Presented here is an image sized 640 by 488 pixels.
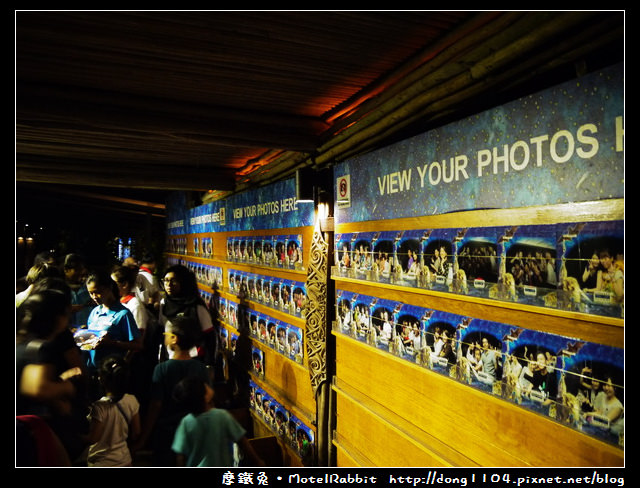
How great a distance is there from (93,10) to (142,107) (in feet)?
4.23

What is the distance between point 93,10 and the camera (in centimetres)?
206

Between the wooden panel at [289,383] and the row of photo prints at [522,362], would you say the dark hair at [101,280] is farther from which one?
the row of photo prints at [522,362]

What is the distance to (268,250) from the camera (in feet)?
17.7

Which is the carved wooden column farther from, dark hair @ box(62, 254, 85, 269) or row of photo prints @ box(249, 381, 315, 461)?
dark hair @ box(62, 254, 85, 269)

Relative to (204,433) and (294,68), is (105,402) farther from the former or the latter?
(294,68)

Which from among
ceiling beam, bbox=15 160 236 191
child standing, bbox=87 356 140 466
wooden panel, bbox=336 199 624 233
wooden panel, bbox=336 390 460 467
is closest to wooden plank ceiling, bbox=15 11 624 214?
wooden panel, bbox=336 199 624 233

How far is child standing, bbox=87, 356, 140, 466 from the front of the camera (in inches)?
103

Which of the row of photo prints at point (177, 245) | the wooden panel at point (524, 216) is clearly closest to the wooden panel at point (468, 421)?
the wooden panel at point (524, 216)

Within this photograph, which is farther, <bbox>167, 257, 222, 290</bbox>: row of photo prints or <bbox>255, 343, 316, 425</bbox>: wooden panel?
<bbox>167, 257, 222, 290</bbox>: row of photo prints

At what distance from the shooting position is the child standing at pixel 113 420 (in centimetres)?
262

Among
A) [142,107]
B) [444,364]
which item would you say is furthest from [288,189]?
[444,364]

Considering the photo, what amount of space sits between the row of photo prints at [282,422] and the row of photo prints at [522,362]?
77.5 inches

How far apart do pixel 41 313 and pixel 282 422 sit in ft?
10.8
